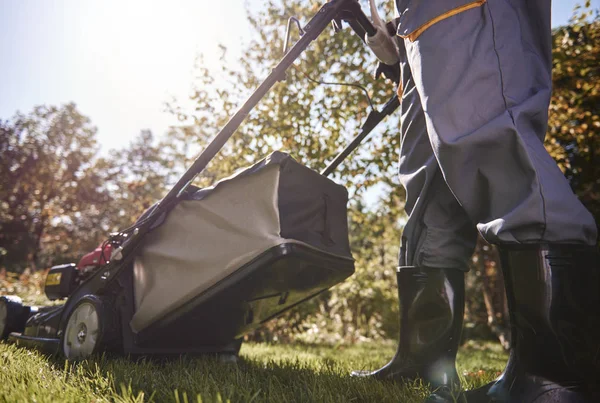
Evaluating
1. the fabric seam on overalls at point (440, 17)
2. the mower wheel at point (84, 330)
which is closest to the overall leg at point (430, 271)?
the fabric seam on overalls at point (440, 17)

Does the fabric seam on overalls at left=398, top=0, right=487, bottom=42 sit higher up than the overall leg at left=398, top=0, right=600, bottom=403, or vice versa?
the fabric seam on overalls at left=398, top=0, right=487, bottom=42

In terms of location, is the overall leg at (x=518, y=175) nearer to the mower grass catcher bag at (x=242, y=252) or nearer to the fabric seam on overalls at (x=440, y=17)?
the fabric seam on overalls at (x=440, y=17)

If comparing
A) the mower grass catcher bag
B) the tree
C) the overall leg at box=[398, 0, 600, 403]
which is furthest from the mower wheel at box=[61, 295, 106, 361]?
the tree

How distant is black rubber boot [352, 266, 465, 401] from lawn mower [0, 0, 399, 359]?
0.40m

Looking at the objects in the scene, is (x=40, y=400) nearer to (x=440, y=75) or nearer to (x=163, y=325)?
(x=163, y=325)

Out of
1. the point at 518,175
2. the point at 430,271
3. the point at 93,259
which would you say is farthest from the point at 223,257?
the point at 93,259

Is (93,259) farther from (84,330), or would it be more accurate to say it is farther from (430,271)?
(430,271)

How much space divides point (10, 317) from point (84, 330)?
945 millimetres

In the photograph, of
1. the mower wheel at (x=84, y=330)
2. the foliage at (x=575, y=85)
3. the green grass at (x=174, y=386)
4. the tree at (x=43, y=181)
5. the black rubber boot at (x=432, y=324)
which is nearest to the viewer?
the green grass at (x=174, y=386)

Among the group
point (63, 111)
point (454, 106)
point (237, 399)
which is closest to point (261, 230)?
point (237, 399)

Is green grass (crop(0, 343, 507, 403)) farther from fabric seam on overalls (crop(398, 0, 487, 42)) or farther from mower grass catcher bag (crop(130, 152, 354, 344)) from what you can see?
fabric seam on overalls (crop(398, 0, 487, 42))

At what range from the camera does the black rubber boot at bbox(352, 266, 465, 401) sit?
1.37 metres

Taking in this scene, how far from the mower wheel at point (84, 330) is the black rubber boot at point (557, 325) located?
155cm

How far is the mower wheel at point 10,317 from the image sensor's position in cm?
255
